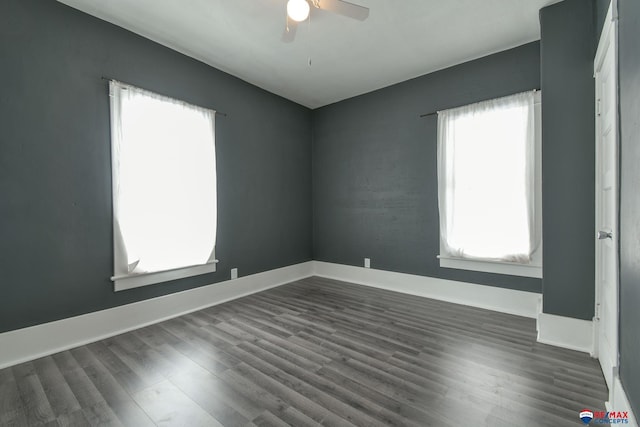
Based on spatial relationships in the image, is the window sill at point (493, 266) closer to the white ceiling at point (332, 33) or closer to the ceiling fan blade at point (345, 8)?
the white ceiling at point (332, 33)

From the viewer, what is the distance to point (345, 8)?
6.29 feet

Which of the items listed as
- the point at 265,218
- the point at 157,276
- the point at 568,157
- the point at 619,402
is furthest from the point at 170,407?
the point at 568,157

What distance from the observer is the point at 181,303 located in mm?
3021

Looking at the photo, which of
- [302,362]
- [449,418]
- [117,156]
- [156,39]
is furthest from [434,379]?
[156,39]

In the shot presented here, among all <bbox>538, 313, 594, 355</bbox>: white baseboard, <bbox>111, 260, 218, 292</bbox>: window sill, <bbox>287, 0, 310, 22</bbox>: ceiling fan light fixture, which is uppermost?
<bbox>287, 0, 310, 22</bbox>: ceiling fan light fixture

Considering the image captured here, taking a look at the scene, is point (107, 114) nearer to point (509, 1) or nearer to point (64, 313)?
point (64, 313)

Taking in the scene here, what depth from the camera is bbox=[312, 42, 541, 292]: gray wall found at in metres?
3.12

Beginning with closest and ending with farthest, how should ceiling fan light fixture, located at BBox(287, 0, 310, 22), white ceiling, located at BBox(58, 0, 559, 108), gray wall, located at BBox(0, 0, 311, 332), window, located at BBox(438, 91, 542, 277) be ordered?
ceiling fan light fixture, located at BBox(287, 0, 310, 22) → gray wall, located at BBox(0, 0, 311, 332) → white ceiling, located at BBox(58, 0, 559, 108) → window, located at BBox(438, 91, 542, 277)

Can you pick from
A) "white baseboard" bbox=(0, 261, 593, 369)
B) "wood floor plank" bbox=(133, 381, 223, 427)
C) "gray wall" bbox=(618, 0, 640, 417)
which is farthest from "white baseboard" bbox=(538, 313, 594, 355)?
"wood floor plank" bbox=(133, 381, 223, 427)

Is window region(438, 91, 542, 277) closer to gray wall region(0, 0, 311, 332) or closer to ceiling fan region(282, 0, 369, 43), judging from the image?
ceiling fan region(282, 0, 369, 43)

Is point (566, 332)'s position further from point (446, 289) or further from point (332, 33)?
point (332, 33)

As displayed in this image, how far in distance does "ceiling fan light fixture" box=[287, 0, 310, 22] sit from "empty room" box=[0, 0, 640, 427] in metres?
0.01

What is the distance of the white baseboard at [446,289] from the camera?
291 centimetres

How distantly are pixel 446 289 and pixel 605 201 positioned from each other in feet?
5.99
